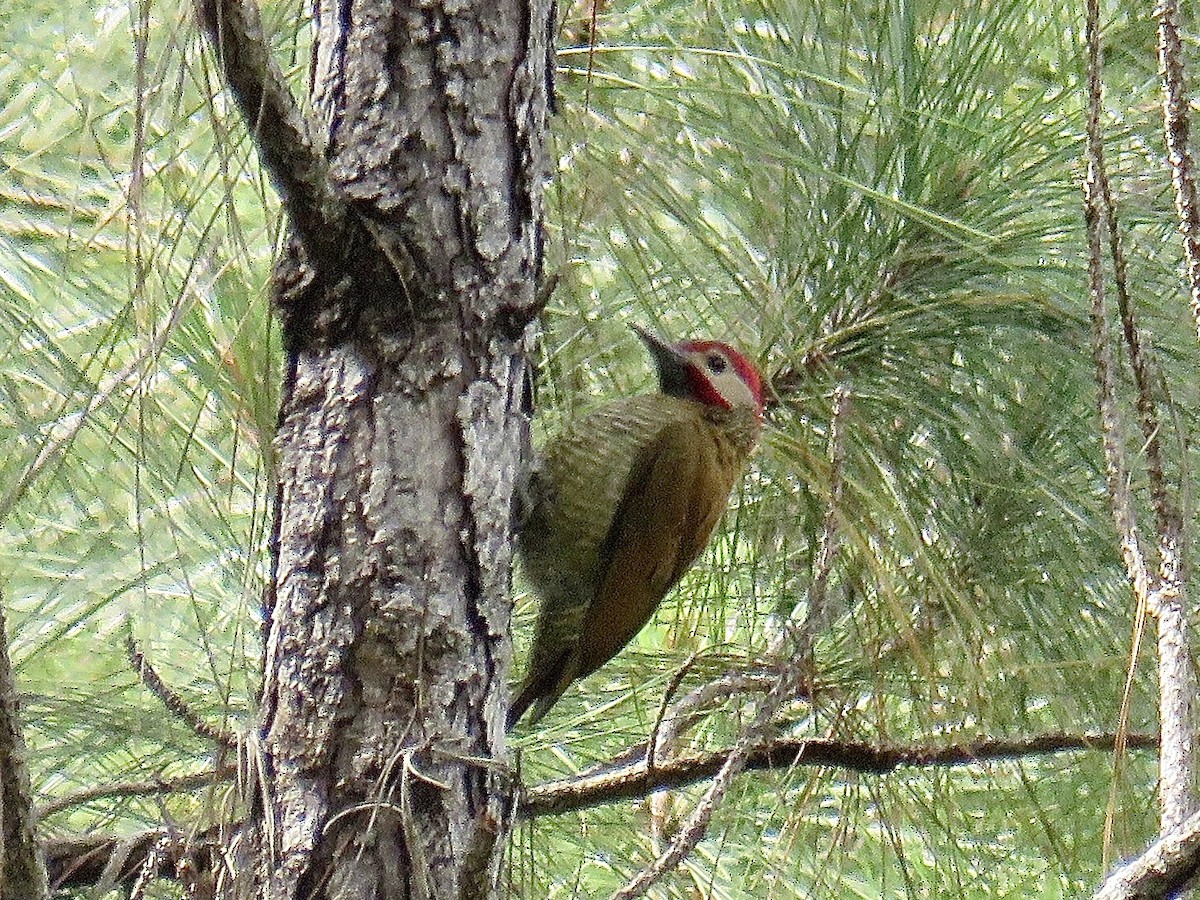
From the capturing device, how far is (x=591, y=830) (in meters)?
1.86

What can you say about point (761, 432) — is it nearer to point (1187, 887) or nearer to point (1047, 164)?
point (1047, 164)

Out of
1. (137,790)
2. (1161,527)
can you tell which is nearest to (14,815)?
(137,790)

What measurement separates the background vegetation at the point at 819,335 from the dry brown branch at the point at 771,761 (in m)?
0.18

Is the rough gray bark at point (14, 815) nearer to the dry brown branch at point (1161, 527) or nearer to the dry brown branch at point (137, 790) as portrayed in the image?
the dry brown branch at point (137, 790)

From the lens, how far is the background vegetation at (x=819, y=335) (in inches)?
62.5

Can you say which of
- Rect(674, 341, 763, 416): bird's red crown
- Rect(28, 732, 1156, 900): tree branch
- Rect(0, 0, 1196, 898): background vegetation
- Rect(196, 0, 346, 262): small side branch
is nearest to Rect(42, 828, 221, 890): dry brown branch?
Rect(28, 732, 1156, 900): tree branch

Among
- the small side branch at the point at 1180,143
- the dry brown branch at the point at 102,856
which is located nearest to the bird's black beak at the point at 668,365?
the dry brown branch at the point at 102,856

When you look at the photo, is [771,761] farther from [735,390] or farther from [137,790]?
[735,390]

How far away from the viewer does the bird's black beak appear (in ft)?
6.05

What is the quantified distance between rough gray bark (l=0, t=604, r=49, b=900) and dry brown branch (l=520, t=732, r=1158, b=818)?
587 mm

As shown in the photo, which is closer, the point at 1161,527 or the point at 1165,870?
the point at 1165,870

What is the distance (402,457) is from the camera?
115 centimetres

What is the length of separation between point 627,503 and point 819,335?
0.38 metres

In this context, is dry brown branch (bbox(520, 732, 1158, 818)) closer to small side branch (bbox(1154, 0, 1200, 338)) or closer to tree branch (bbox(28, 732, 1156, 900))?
tree branch (bbox(28, 732, 1156, 900))
